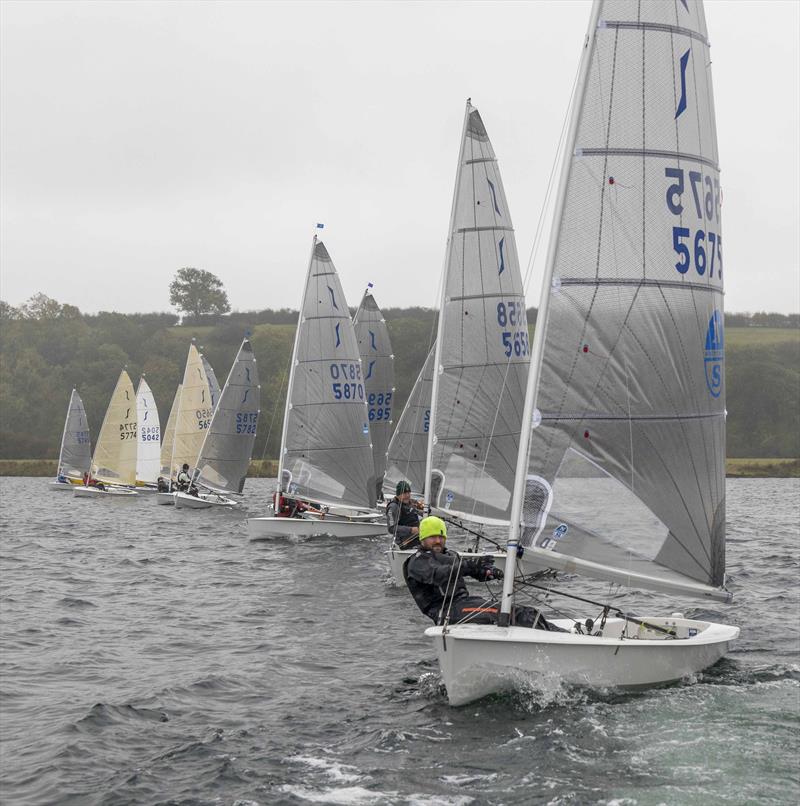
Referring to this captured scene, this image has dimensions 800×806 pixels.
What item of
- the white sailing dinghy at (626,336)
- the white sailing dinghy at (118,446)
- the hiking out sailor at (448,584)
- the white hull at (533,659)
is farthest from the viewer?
the white sailing dinghy at (118,446)

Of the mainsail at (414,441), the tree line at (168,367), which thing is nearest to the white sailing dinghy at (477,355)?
the mainsail at (414,441)

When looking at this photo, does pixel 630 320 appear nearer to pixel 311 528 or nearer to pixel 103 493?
pixel 311 528

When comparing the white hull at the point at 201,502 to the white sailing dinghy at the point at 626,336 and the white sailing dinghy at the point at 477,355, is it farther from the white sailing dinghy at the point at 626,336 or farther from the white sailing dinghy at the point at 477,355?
the white sailing dinghy at the point at 626,336

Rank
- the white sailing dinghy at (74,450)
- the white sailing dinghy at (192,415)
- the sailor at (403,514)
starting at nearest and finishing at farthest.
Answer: the sailor at (403,514)
the white sailing dinghy at (192,415)
the white sailing dinghy at (74,450)

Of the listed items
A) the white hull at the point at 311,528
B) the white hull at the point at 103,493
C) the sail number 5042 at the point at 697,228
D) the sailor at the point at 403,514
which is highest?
the sail number 5042 at the point at 697,228

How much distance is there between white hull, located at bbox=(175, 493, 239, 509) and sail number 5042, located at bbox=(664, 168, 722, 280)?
29.4 metres

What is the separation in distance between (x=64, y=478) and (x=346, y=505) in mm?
33780

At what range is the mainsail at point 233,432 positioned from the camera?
38938 millimetres

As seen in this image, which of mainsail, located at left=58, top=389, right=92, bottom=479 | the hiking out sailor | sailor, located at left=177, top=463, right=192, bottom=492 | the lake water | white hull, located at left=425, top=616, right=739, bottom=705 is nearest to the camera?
the lake water

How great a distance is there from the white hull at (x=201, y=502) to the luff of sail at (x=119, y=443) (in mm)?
12668

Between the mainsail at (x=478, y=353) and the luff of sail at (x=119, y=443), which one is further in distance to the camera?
the luff of sail at (x=119, y=443)

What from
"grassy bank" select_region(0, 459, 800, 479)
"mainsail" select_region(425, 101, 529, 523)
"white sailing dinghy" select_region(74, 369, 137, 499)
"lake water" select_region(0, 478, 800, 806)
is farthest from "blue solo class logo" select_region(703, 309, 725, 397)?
"grassy bank" select_region(0, 459, 800, 479)

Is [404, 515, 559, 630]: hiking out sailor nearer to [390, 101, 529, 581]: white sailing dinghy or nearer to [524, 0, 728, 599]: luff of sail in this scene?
[524, 0, 728, 599]: luff of sail

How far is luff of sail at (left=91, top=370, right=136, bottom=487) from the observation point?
169ft
